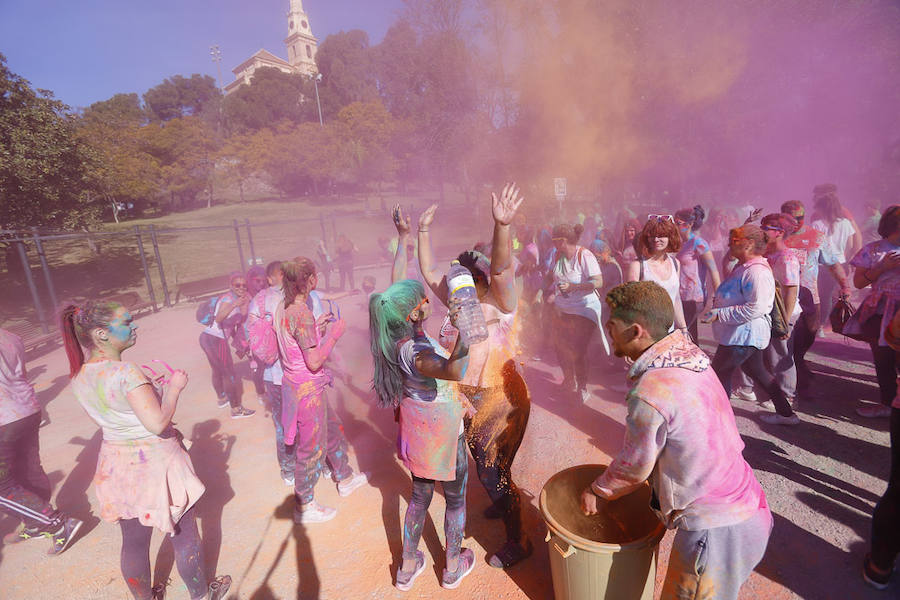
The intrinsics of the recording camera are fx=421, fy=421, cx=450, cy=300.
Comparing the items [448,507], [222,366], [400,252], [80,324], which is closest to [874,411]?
[448,507]

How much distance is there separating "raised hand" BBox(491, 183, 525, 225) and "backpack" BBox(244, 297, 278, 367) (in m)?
2.17

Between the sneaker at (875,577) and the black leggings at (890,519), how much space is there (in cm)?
5

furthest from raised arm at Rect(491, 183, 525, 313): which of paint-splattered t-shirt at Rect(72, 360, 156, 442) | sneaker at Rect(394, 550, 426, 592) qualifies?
paint-splattered t-shirt at Rect(72, 360, 156, 442)

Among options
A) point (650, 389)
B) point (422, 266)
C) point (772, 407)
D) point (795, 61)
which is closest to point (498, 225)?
point (422, 266)

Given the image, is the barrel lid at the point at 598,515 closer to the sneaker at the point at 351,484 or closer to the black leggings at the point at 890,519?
the black leggings at the point at 890,519

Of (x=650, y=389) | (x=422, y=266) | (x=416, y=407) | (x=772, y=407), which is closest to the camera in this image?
(x=650, y=389)

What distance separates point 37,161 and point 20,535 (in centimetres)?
1465

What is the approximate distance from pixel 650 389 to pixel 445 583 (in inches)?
81.3

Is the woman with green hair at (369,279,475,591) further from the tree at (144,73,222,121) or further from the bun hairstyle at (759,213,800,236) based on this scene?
the tree at (144,73,222,121)

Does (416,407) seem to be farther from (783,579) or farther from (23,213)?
(23,213)

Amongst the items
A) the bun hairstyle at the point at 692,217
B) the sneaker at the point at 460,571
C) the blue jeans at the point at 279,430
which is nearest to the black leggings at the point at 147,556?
the blue jeans at the point at 279,430

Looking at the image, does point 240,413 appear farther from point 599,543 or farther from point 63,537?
point 599,543

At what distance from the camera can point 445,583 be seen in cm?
281

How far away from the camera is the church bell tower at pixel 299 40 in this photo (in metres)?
82.0
